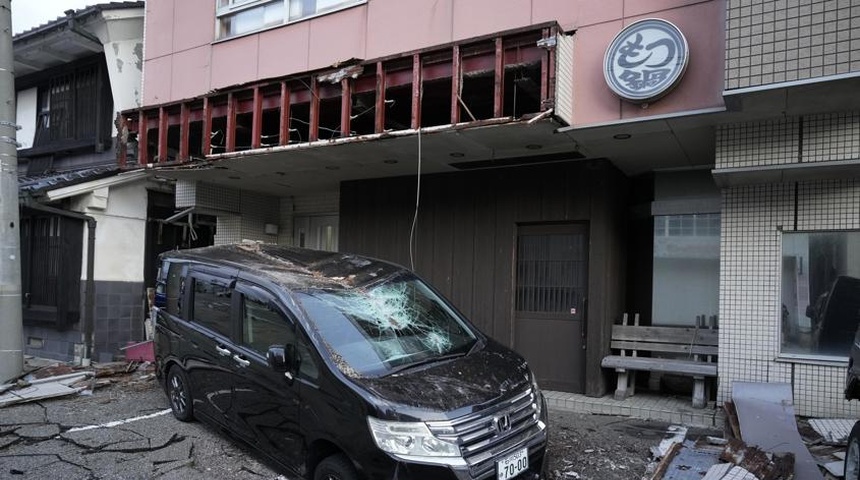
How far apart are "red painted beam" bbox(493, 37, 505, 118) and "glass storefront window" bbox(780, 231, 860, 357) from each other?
3.44 metres

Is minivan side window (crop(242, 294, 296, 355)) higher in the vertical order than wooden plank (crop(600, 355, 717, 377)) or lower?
higher

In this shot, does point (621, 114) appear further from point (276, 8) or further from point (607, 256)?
point (276, 8)

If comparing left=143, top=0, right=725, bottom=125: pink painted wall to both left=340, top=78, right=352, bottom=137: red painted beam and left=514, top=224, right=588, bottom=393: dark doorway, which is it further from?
left=514, top=224, right=588, bottom=393: dark doorway

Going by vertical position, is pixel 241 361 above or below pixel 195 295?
below

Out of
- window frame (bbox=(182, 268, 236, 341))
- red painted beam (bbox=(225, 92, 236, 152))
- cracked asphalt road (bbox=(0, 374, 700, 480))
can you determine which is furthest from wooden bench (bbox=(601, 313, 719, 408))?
red painted beam (bbox=(225, 92, 236, 152))

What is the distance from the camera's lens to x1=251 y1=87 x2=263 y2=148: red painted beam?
7.70 metres

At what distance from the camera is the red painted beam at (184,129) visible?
841 centimetres

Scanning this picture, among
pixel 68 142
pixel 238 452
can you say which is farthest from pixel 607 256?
pixel 68 142

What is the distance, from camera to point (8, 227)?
314 inches

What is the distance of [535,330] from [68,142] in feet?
35.8

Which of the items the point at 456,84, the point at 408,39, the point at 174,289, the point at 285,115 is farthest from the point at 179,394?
the point at 408,39

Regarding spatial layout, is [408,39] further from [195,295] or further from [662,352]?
[662,352]

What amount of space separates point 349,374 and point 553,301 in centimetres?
467

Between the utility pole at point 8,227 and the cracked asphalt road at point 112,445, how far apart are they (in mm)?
1254
